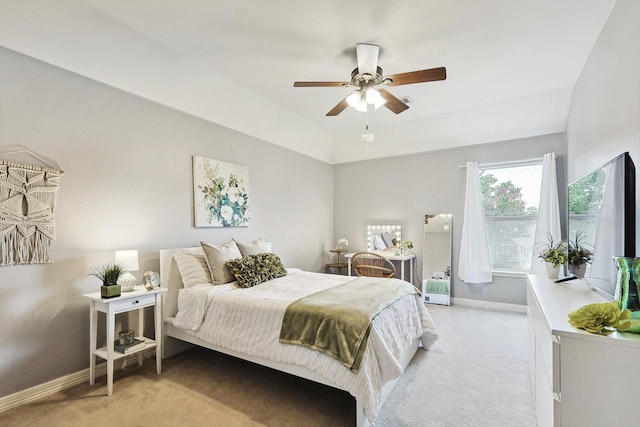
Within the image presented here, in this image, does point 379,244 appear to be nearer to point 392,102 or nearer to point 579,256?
point 392,102

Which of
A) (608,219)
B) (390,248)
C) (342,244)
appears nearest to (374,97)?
(608,219)

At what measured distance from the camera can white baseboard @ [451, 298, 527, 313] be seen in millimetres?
4340

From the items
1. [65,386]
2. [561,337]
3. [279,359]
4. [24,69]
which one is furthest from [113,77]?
[561,337]

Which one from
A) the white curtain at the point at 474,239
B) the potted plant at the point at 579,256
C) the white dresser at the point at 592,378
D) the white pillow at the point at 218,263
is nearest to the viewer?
the white dresser at the point at 592,378

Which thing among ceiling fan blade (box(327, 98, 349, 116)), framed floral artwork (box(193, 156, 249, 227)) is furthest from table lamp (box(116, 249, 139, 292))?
ceiling fan blade (box(327, 98, 349, 116))

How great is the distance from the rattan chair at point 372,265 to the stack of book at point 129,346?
2775 mm

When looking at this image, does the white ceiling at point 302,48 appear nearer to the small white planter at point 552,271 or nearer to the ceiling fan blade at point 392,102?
the ceiling fan blade at point 392,102

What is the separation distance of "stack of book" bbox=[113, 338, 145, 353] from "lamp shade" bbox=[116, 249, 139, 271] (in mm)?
612

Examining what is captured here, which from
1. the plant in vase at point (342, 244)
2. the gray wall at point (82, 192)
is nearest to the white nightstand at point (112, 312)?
the gray wall at point (82, 192)

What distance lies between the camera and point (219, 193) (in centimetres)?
354

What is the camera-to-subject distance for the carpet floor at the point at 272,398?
1965 millimetres

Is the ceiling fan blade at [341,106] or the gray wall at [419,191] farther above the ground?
the ceiling fan blade at [341,106]

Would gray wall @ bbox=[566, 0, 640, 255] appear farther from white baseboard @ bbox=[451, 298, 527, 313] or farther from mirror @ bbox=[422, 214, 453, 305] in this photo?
white baseboard @ bbox=[451, 298, 527, 313]

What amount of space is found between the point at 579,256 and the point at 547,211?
2.21 meters
